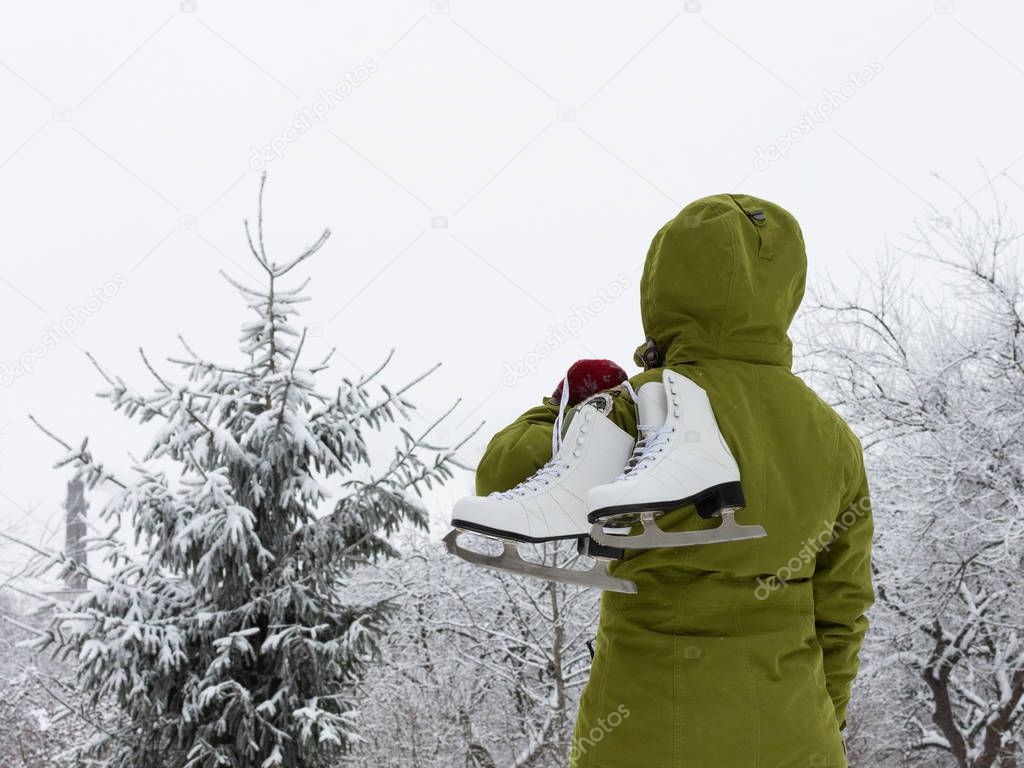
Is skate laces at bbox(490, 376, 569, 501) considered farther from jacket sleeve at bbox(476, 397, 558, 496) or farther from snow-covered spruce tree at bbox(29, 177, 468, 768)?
snow-covered spruce tree at bbox(29, 177, 468, 768)

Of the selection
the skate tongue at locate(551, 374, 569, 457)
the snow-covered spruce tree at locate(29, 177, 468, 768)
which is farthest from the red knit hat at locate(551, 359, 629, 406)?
the snow-covered spruce tree at locate(29, 177, 468, 768)

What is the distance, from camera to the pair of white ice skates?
127 centimetres

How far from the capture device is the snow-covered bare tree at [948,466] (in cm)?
842

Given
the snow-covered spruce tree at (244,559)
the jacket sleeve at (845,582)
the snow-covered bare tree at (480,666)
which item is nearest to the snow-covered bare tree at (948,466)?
the snow-covered bare tree at (480,666)

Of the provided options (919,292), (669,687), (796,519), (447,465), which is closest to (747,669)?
(669,687)

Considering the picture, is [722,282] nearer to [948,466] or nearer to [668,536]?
[668,536]

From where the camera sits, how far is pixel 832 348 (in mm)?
10062

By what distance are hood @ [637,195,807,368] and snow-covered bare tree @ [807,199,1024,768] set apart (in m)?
7.00

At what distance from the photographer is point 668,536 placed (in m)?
1.31

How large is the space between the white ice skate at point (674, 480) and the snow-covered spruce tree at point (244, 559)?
3.82m

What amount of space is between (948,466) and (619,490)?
8203mm

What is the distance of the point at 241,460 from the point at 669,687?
4169 mm

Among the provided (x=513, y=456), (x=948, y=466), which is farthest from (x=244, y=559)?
(x=948, y=466)

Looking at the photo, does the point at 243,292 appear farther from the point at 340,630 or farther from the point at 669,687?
the point at 669,687
